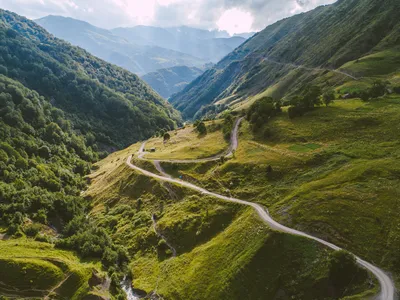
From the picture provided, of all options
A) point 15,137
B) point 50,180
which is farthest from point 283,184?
point 15,137

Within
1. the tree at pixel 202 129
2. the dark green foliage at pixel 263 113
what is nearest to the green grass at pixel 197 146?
the tree at pixel 202 129

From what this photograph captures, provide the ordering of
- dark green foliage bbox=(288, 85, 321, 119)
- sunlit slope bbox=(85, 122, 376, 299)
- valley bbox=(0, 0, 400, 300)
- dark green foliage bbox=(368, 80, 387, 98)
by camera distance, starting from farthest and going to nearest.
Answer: dark green foliage bbox=(368, 80, 387, 98), dark green foliage bbox=(288, 85, 321, 119), valley bbox=(0, 0, 400, 300), sunlit slope bbox=(85, 122, 376, 299)

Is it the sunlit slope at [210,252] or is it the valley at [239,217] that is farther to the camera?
the valley at [239,217]

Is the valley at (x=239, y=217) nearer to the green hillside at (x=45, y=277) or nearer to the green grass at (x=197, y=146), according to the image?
the green hillside at (x=45, y=277)

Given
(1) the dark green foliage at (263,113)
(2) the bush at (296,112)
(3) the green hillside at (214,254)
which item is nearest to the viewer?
(3) the green hillside at (214,254)

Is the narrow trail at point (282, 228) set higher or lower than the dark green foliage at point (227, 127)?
lower

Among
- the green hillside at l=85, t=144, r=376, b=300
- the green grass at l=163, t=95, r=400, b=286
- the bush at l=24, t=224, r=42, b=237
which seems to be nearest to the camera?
the green hillside at l=85, t=144, r=376, b=300

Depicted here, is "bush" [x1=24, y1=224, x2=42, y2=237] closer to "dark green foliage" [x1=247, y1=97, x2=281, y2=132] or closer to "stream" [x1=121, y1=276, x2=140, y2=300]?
"stream" [x1=121, y1=276, x2=140, y2=300]

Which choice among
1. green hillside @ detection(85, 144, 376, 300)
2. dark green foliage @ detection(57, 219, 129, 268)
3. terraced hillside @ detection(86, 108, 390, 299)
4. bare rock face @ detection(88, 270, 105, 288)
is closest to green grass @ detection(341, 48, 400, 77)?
terraced hillside @ detection(86, 108, 390, 299)
